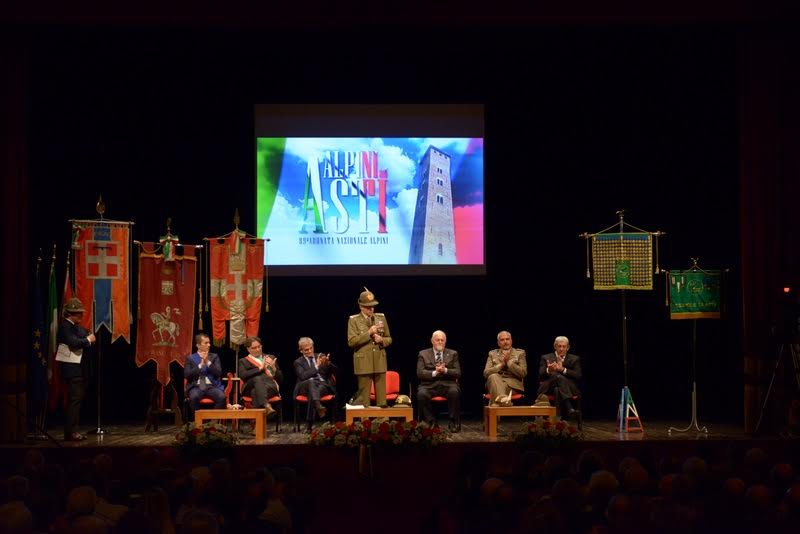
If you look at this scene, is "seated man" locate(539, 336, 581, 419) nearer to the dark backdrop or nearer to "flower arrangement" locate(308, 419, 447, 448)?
the dark backdrop

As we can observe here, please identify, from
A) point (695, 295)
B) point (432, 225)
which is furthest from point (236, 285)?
point (695, 295)

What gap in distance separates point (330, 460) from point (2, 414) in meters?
3.02

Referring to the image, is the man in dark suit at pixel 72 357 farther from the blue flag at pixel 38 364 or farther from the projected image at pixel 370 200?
the projected image at pixel 370 200

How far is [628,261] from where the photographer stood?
9.23 m

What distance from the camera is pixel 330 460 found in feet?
24.1

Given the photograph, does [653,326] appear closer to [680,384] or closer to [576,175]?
[680,384]

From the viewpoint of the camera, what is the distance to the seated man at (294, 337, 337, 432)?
9.36 metres

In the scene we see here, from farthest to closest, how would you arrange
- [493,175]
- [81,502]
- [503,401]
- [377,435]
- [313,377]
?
[493,175] → [313,377] → [503,401] → [377,435] → [81,502]

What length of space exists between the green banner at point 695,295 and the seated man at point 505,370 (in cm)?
150

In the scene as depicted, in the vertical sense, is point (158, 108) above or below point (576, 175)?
above

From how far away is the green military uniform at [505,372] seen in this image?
9.43 m

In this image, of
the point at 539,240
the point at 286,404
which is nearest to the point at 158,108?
the point at 286,404

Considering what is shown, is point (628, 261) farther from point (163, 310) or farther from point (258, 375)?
point (163, 310)

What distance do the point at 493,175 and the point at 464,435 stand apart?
9.96ft
